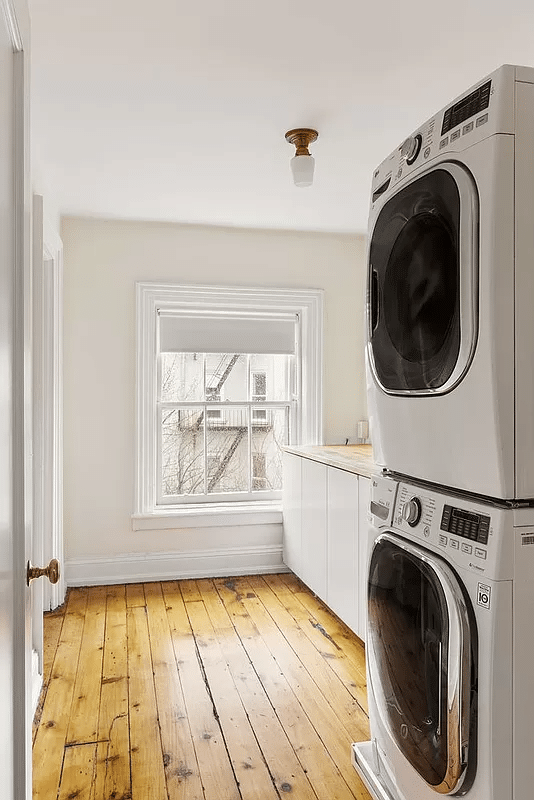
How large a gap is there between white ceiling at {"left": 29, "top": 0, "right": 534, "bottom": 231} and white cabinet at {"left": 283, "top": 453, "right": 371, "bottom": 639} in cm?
156

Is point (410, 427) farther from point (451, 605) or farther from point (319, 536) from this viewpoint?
point (319, 536)

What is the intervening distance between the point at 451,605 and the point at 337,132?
2144mm

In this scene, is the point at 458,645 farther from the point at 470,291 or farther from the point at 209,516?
the point at 209,516

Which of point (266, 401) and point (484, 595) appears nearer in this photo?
point (484, 595)

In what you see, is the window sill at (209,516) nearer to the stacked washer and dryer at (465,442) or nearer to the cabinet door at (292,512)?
the cabinet door at (292,512)

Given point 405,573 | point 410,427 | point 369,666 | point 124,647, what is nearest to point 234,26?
point 410,427

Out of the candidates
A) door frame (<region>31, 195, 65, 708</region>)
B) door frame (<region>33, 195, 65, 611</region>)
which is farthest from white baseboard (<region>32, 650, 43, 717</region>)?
door frame (<region>33, 195, 65, 611</region>)

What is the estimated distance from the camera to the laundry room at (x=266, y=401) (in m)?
1.31

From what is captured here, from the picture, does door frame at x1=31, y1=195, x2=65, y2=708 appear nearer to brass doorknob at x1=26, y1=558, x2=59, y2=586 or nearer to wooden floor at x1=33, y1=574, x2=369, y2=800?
wooden floor at x1=33, y1=574, x2=369, y2=800

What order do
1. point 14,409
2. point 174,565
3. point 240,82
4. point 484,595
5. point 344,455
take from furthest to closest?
point 174,565, point 344,455, point 240,82, point 484,595, point 14,409

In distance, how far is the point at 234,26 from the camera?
1.98 metres

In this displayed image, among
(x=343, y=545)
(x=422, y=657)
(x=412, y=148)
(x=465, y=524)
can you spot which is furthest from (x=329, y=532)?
(x=412, y=148)

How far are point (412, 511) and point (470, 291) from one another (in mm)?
577

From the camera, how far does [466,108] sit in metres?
1.39
